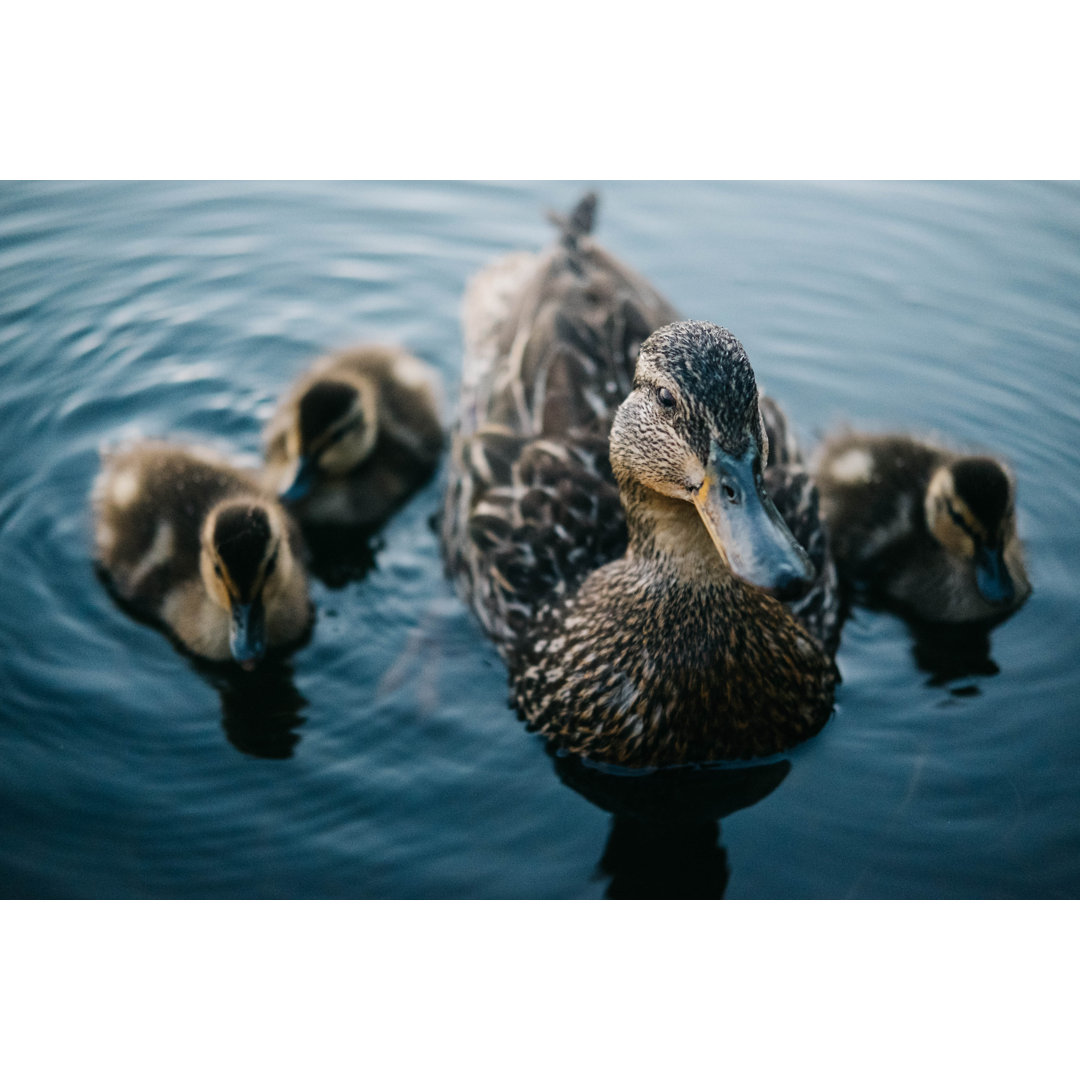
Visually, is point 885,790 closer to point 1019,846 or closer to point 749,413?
point 1019,846

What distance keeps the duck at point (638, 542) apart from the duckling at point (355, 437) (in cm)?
33

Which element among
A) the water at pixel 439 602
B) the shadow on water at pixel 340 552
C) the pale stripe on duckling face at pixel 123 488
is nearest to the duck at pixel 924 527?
the water at pixel 439 602

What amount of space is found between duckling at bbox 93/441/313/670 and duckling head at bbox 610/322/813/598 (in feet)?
3.14

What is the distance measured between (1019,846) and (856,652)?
2.03ft

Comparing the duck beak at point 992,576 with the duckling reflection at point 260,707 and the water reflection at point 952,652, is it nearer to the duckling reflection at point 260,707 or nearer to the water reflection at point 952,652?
the water reflection at point 952,652

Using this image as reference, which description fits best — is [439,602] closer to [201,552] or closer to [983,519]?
[201,552]

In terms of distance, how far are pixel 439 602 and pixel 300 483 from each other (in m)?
0.49

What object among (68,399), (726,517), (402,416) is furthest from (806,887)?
(68,399)

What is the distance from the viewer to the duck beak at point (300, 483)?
2.95 m

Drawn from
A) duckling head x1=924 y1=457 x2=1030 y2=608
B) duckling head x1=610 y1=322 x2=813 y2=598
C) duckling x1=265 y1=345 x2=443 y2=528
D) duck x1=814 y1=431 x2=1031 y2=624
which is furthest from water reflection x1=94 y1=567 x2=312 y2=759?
duckling head x1=924 y1=457 x2=1030 y2=608

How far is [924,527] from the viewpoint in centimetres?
281

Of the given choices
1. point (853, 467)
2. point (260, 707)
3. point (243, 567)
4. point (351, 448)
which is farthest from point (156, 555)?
point (853, 467)

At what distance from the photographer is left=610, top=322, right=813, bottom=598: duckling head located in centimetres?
166

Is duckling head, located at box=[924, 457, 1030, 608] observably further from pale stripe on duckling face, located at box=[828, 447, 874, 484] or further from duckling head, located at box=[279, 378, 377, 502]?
duckling head, located at box=[279, 378, 377, 502]
